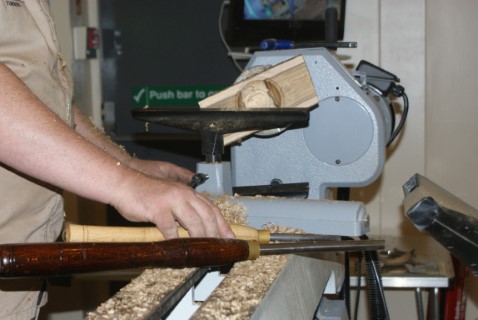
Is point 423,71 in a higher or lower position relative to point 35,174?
higher

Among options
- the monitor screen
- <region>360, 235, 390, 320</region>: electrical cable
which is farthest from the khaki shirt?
the monitor screen

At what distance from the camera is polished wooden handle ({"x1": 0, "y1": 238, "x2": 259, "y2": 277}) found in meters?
0.77

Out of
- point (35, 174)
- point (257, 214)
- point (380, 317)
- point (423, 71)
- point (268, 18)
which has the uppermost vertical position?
point (268, 18)

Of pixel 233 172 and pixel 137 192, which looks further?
pixel 233 172

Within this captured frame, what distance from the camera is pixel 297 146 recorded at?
164 cm

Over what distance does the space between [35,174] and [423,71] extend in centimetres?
226

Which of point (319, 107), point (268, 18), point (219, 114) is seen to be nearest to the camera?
point (219, 114)

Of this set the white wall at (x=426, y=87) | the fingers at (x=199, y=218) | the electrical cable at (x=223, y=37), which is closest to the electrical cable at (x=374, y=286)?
the fingers at (x=199, y=218)

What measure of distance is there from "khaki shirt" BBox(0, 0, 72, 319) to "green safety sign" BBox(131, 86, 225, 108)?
5.78 feet

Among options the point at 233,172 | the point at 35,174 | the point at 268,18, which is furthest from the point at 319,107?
the point at 268,18

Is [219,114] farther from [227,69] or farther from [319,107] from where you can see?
[227,69]

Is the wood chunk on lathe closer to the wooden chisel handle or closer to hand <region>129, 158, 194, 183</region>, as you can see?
hand <region>129, 158, 194, 183</region>

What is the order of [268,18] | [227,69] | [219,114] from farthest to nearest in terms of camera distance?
1. [227,69]
2. [268,18]
3. [219,114]

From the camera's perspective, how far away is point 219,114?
4.81 ft
